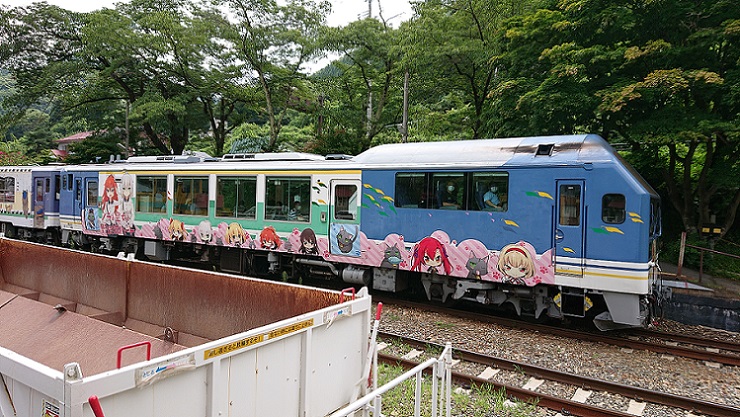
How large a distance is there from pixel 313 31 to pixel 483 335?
16355 mm

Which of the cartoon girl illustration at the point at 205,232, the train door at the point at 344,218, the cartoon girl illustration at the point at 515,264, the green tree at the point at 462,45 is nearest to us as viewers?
the cartoon girl illustration at the point at 515,264

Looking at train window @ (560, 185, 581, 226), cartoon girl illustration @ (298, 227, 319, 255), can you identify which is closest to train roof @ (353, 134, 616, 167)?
train window @ (560, 185, 581, 226)

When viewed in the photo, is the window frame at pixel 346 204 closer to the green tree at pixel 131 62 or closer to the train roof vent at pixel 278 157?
the train roof vent at pixel 278 157

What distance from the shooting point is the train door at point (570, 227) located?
8180mm

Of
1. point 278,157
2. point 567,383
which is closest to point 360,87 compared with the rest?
point 278,157

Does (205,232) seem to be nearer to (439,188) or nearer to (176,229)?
(176,229)

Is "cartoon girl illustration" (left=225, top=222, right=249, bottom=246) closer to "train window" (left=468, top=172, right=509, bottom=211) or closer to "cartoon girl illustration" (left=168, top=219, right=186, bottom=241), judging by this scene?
"cartoon girl illustration" (left=168, top=219, right=186, bottom=241)

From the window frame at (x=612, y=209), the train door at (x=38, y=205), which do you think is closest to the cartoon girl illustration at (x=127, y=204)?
the train door at (x=38, y=205)

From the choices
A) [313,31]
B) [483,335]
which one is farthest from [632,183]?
[313,31]

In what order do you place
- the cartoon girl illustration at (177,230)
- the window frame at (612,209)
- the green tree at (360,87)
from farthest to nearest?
the green tree at (360,87) < the cartoon girl illustration at (177,230) < the window frame at (612,209)

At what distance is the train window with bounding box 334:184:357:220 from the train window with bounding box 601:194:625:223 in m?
4.87

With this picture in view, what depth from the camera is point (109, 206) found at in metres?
15.4

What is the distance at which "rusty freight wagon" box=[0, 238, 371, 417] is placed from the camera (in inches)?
95.6

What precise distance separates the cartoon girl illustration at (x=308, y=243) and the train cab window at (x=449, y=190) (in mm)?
3038
